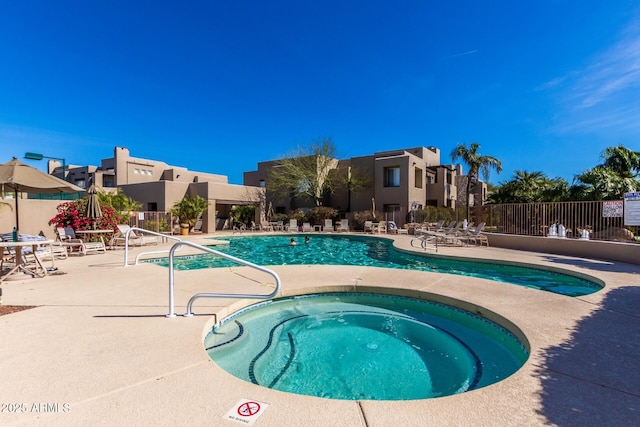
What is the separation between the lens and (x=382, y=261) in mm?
11047

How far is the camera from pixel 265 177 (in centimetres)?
3119

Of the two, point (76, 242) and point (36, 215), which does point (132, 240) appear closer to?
point (76, 242)

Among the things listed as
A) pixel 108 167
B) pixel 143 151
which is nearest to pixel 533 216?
pixel 143 151

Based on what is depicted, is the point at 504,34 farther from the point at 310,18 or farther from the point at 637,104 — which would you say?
the point at 310,18

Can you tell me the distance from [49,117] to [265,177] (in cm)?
2147

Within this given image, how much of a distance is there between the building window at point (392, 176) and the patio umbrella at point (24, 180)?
21113 millimetres

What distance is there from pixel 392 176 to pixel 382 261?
15.2m

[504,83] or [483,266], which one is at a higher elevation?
[504,83]

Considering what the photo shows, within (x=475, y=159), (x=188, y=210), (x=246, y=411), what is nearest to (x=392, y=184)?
(x=475, y=159)

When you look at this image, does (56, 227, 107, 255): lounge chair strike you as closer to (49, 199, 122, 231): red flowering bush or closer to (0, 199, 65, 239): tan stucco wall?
(49, 199, 122, 231): red flowering bush

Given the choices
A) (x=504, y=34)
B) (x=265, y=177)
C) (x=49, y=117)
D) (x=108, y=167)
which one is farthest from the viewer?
(x=108, y=167)

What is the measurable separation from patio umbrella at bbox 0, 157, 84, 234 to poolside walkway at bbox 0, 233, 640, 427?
315 centimetres

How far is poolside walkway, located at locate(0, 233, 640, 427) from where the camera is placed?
6.70 feet

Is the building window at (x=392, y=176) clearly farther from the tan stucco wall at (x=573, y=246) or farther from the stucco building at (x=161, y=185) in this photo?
the tan stucco wall at (x=573, y=246)
